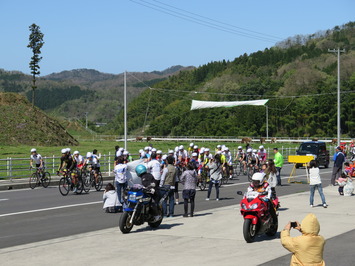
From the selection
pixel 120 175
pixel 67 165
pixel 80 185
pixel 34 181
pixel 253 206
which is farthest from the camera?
pixel 34 181

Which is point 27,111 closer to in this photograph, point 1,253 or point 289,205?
point 289,205

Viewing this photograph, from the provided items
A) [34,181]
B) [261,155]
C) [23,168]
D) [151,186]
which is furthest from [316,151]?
[151,186]

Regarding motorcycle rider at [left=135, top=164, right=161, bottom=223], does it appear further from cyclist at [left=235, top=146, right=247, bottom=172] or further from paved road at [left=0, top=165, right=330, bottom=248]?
cyclist at [left=235, top=146, right=247, bottom=172]

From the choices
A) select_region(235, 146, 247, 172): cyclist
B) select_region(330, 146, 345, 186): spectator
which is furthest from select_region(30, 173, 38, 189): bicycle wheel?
select_region(330, 146, 345, 186): spectator

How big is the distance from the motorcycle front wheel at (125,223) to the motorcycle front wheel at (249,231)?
2.90 metres

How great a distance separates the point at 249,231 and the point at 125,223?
119 inches

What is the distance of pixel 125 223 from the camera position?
1396 cm

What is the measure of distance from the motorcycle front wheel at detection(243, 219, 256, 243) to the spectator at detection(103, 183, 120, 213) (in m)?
6.63

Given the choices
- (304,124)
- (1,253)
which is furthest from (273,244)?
(304,124)

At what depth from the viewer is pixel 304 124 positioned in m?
121

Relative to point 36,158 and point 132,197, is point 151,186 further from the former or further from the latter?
point 36,158

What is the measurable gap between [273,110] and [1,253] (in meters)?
115

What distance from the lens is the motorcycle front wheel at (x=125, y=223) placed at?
13889mm

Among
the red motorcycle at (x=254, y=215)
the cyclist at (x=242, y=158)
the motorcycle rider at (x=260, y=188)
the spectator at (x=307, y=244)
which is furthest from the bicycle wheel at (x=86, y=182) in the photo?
the spectator at (x=307, y=244)
